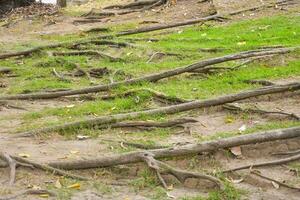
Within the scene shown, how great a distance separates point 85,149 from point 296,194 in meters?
2.48

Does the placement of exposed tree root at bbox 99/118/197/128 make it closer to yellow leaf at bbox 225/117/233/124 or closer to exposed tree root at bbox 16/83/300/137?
exposed tree root at bbox 16/83/300/137

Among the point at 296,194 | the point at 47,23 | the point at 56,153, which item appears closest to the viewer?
the point at 296,194

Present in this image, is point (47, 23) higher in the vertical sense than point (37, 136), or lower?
lower

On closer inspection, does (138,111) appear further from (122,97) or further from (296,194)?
(296,194)

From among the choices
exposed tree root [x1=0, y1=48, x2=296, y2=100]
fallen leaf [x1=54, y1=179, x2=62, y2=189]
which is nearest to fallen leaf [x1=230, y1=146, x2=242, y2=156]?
fallen leaf [x1=54, y1=179, x2=62, y2=189]

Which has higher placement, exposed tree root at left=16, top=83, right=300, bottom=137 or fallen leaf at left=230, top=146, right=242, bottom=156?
fallen leaf at left=230, top=146, right=242, bottom=156

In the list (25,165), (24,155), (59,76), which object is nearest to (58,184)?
(25,165)

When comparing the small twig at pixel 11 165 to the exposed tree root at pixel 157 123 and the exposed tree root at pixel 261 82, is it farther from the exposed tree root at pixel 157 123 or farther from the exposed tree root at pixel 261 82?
the exposed tree root at pixel 261 82

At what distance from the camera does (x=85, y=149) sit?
7.02 m

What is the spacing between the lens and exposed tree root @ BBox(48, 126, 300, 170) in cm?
629

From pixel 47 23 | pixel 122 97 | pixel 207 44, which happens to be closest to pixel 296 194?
→ pixel 122 97

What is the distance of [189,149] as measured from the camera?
6.29 meters

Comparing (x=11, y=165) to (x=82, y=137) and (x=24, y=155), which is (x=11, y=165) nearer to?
(x=24, y=155)

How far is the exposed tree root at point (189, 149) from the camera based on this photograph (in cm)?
629
